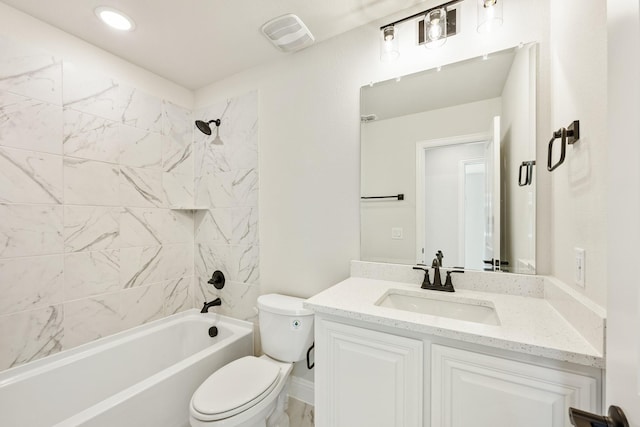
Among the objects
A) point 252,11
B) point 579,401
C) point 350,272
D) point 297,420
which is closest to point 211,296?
point 297,420

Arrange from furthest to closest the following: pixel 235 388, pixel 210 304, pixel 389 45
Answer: pixel 210 304 < pixel 389 45 < pixel 235 388

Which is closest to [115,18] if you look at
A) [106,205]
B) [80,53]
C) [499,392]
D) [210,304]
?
[80,53]

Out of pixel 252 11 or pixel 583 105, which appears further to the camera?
pixel 252 11

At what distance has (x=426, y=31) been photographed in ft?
4.62

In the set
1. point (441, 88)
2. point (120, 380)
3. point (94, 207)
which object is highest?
point (441, 88)

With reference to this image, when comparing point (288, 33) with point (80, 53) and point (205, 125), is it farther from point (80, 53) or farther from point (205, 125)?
point (80, 53)

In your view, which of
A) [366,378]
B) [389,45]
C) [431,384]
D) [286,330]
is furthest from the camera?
[286,330]

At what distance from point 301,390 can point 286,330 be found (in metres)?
0.53

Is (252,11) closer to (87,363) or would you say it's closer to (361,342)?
(361,342)

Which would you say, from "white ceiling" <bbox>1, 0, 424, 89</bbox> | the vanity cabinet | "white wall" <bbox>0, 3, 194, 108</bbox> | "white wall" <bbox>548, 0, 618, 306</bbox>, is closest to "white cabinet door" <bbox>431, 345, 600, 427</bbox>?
the vanity cabinet

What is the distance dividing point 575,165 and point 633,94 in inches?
27.2

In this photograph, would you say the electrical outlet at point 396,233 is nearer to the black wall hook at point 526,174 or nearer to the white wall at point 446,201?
the white wall at point 446,201

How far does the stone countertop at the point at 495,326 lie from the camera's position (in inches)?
29.9

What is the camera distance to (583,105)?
861 millimetres
